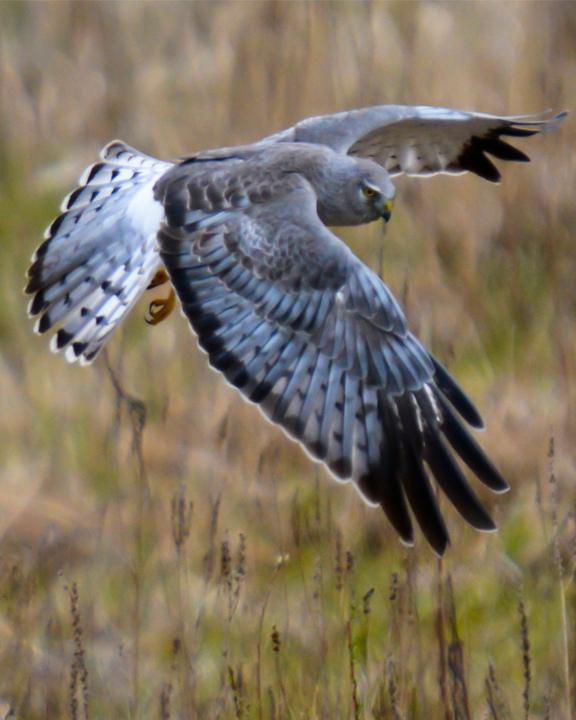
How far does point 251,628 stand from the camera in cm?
589

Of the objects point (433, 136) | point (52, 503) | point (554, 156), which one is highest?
point (433, 136)

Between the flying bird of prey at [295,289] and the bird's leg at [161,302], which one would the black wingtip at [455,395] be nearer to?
the flying bird of prey at [295,289]

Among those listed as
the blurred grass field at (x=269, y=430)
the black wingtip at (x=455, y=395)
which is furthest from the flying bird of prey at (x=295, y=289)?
the blurred grass field at (x=269, y=430)

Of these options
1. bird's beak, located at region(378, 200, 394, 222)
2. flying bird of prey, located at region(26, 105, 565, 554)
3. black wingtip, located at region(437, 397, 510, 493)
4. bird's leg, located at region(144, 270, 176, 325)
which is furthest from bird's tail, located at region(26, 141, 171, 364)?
black wingtip, located at region(437, 397, 510, 493)

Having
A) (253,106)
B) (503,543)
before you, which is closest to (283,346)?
(503,543)

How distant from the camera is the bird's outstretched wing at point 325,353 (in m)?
4.89

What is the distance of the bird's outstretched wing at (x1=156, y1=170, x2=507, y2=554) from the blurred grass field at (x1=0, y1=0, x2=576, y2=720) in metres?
0.18

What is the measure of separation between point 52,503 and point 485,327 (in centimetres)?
173

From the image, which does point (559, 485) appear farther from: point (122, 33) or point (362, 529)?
point (122, 33)

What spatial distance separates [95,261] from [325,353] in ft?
3.41

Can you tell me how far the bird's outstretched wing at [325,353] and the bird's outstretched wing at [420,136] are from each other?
584mm

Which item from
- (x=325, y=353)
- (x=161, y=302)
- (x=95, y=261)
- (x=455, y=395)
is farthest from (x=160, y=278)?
(x=455, y=395)

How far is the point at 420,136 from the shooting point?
6.28 m

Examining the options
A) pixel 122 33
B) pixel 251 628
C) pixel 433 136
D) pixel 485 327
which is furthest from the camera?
pixel 122 33
